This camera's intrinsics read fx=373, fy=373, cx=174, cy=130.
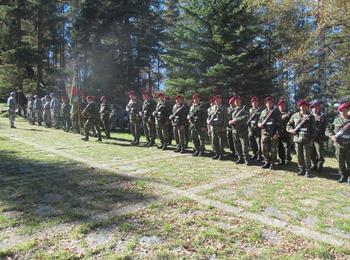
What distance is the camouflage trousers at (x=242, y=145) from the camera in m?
10.5

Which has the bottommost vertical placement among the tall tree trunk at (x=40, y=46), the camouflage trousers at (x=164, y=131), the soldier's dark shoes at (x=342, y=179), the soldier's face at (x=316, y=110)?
the soldier's dark shoes at (x=342, y=179)

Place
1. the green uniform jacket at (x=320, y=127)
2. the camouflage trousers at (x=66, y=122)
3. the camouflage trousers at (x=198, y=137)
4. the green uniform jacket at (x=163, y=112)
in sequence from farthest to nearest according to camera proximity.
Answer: the camouflage trousers at (x=66, y=122) → the green uniform jacket at (x=163, y=112) → the camouflage trousers at (x=198, y=137) → the green uniform jacket at (x=320, y=127)

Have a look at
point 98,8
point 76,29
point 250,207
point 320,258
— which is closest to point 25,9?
point 76,29

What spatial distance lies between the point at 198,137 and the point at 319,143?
12.6 ft

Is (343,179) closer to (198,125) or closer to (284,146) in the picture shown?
(284,146)

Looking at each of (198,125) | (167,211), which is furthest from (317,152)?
(167,211)

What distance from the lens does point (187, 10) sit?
17.4 meters

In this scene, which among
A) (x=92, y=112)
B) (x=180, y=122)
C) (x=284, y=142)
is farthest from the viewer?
(x=92, y=112)

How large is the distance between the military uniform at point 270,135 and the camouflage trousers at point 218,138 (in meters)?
1.54

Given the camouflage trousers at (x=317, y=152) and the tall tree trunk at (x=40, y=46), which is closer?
the camouflage trousers at (x=317, y=152)

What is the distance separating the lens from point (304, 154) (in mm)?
9188

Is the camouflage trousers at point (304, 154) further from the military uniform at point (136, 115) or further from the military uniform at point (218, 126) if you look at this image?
the military uniform at point (136, 115)

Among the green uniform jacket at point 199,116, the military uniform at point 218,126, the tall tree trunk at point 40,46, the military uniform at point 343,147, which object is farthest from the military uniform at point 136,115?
the tall tree trunk at point 40,46

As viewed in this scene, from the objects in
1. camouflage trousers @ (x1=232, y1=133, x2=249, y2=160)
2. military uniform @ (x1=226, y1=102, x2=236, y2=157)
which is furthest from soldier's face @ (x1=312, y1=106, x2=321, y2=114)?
military uniform @ (x1=226, y1=102, x2=236, y2=157)
